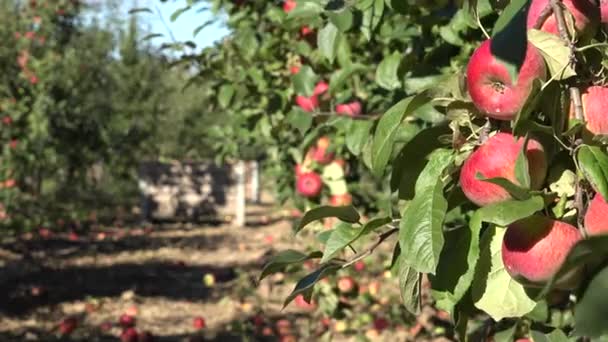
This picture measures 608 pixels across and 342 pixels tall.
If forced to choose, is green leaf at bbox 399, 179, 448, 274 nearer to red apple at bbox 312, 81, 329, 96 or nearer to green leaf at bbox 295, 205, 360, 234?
green leaf at bbox 295, 205, 360, 234

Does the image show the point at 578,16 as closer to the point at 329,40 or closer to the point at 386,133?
the point at 386,133

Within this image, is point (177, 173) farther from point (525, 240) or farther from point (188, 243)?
point (525, 240)

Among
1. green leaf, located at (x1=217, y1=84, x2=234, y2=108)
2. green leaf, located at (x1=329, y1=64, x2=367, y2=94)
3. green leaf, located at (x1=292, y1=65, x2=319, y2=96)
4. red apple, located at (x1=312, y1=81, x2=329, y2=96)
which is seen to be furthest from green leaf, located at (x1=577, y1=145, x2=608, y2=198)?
green leaf, located at (x1=217, y1=84, x2=234, y2=108)

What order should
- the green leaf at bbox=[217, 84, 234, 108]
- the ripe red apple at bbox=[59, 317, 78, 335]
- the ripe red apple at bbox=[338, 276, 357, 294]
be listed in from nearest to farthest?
the green leaf at bbox=[217, 84, 234, 108]
the ripe red apple at bbox=[338, 276, 357, 294]
the ripe red apple at bbox=[59, 317, 78, 335]

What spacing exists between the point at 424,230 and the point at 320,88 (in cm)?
155

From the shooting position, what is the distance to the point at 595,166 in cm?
67

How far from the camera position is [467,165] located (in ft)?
2.48

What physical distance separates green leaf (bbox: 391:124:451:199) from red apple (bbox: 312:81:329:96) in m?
1.30

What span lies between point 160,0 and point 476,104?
7.51 feet

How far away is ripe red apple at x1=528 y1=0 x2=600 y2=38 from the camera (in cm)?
74

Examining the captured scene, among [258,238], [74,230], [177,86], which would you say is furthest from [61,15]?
[177,86]

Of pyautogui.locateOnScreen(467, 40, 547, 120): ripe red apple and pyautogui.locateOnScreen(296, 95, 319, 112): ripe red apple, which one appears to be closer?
pyautogui.locateOnScreen(467, 40, 547, 120): ripe red apple

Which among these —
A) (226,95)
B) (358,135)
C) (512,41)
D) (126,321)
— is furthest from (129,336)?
(512,41)

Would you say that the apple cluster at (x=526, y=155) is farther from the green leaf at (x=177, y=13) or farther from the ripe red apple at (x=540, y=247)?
the green leaf at (x=177, y=13)
